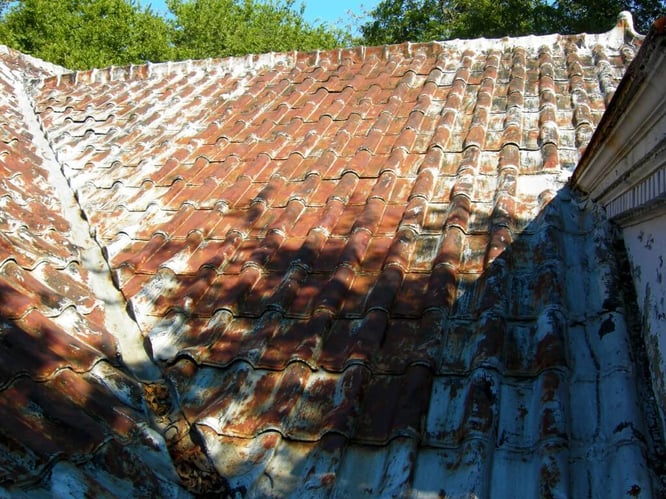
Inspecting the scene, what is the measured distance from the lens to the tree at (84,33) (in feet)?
68.1

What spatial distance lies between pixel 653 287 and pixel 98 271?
3.08 m

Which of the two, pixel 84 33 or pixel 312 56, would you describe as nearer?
pixel 312 56

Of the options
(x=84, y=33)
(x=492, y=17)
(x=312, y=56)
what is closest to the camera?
(x=312, y=56)

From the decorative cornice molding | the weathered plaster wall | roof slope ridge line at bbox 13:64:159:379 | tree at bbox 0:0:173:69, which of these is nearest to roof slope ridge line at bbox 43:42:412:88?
roof slope ridge line at bbox 13:64:159:379

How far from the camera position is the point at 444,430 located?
241 cm

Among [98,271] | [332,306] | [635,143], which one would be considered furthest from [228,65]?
[635,143]

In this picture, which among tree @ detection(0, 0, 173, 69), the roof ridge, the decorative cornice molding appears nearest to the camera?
the decorative cornice molding

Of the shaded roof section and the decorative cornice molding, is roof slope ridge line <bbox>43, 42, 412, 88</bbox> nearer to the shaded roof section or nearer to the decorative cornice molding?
the shaded roof section

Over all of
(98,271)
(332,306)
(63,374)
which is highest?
(98,271)

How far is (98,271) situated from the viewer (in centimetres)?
396

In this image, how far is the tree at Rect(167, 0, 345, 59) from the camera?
80.0 feet


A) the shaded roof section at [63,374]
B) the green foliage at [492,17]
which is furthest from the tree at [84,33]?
the shaded roof section at [63,374]

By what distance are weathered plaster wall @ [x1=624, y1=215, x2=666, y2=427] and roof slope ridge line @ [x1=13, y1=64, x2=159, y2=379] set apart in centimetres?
218

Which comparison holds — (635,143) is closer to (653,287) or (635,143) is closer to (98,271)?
(653,287)
